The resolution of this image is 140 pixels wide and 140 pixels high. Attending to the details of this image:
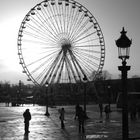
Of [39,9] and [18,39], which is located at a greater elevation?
[39,9]

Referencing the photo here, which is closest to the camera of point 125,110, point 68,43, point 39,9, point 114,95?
point 125,110

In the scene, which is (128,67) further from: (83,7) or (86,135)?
(83,7)

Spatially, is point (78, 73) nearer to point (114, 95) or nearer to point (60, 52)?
point (60, 52)

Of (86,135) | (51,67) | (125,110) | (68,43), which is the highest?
(68,43)

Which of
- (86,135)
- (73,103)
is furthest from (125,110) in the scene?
(73,103)

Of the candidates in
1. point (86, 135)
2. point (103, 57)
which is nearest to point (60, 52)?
point (103, 57)

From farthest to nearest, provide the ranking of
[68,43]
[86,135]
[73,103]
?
1. [73,103]
2. [68,43]
3. [86,135]

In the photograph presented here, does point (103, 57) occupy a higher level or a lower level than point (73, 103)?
higher

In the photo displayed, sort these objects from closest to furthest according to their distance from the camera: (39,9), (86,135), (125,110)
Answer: (125,110)
(86,135)
(39,9)

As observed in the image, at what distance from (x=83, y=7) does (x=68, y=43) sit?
666cm

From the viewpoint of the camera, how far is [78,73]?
45.2 metres

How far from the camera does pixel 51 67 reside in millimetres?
43875

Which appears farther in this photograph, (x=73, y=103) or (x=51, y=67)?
(x=73, y=103)

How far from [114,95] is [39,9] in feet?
219
